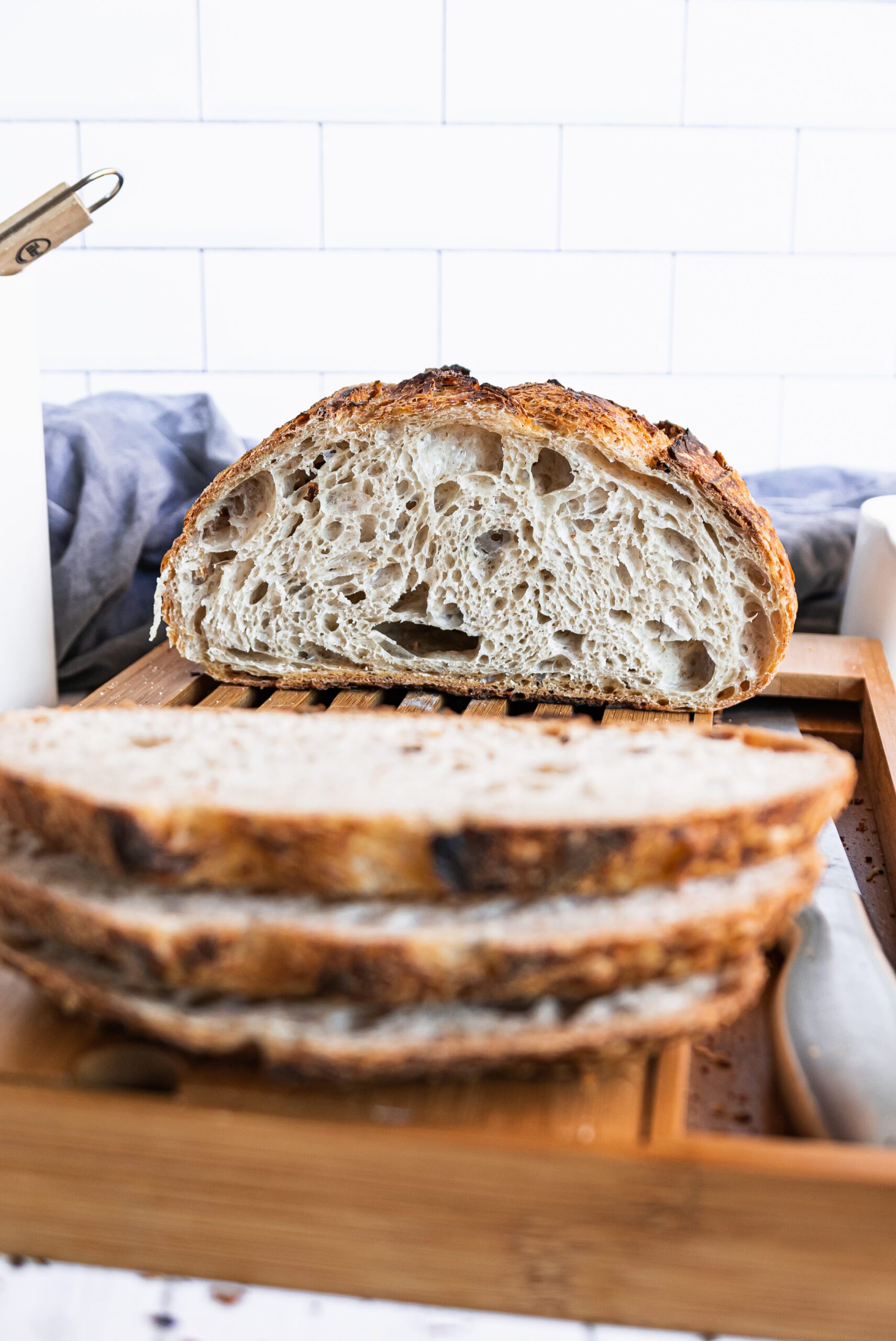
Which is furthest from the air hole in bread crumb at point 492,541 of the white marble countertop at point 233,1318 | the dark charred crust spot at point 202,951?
the white marble countertop at point 233,1318

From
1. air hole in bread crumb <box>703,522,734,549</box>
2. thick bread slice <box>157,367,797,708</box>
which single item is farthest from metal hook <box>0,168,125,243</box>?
air hole in bread crumb <box>703,522,734,549</box>

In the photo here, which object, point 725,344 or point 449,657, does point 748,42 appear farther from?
point 449,657

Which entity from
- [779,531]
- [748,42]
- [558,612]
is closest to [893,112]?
[748,42]

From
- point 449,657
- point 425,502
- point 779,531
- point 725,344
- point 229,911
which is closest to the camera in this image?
point 229,911

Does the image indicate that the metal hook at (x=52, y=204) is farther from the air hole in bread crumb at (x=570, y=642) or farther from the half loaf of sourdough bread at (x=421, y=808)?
the air hole in bread crumb at (x=570, y=642)

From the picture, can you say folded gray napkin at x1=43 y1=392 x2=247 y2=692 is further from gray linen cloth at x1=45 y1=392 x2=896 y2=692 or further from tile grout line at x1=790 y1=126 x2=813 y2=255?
tile grout line at x1=790 y1=126 x2=813 y2=255

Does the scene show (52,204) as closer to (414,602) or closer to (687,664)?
(414,602)
